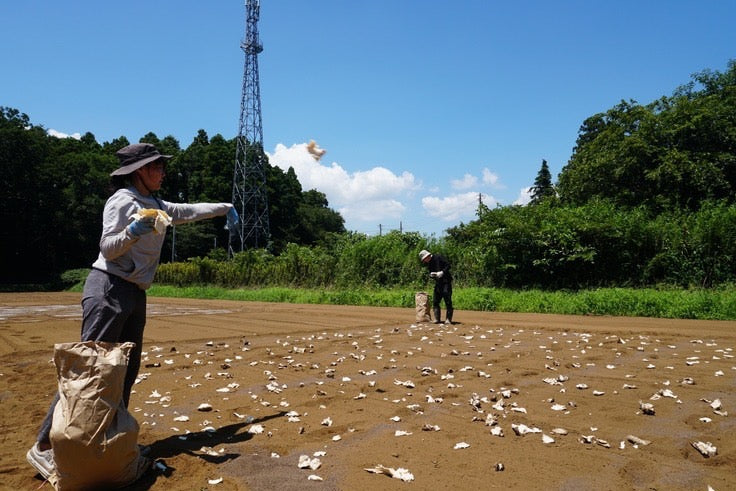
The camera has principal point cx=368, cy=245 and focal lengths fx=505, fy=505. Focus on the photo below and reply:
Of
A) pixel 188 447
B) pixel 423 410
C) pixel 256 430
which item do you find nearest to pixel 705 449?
pixel 423 410

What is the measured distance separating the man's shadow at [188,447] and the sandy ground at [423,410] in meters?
0.02

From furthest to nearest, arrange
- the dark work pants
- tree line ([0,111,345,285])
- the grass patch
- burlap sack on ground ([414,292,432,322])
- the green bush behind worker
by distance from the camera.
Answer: tree line ([0,111,345,285]) < the grass patch < burlap sack on ground ([414,292,432,322]) < the green bush behind worker < the dark work pants

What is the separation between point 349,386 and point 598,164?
24.3 metres

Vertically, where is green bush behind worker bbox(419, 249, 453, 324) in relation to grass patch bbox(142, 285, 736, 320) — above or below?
above

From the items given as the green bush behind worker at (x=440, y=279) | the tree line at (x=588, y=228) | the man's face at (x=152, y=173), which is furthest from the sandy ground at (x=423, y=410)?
the tree line at (x=588, y=228)

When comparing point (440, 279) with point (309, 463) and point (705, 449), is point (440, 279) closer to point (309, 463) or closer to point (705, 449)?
point (705, 449)

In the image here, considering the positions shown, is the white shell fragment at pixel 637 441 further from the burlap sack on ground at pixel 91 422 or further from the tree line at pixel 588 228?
the tree line at pixel 588 228

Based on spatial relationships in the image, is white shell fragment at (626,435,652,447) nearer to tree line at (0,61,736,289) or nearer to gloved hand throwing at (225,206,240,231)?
gloved hand throwing at (225,206,240,231)

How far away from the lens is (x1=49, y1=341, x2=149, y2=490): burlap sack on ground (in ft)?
9.09

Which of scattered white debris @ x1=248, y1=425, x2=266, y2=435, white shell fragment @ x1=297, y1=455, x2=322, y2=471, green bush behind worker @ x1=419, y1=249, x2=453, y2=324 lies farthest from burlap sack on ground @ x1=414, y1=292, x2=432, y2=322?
white shell fragment @ x1=297, y1=455, x2=322, y2=471

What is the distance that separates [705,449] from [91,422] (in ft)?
12.8

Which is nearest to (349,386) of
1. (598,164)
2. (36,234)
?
(598,164)

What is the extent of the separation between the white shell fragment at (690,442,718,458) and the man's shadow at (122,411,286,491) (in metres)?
3.20

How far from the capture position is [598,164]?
85.0 ft
